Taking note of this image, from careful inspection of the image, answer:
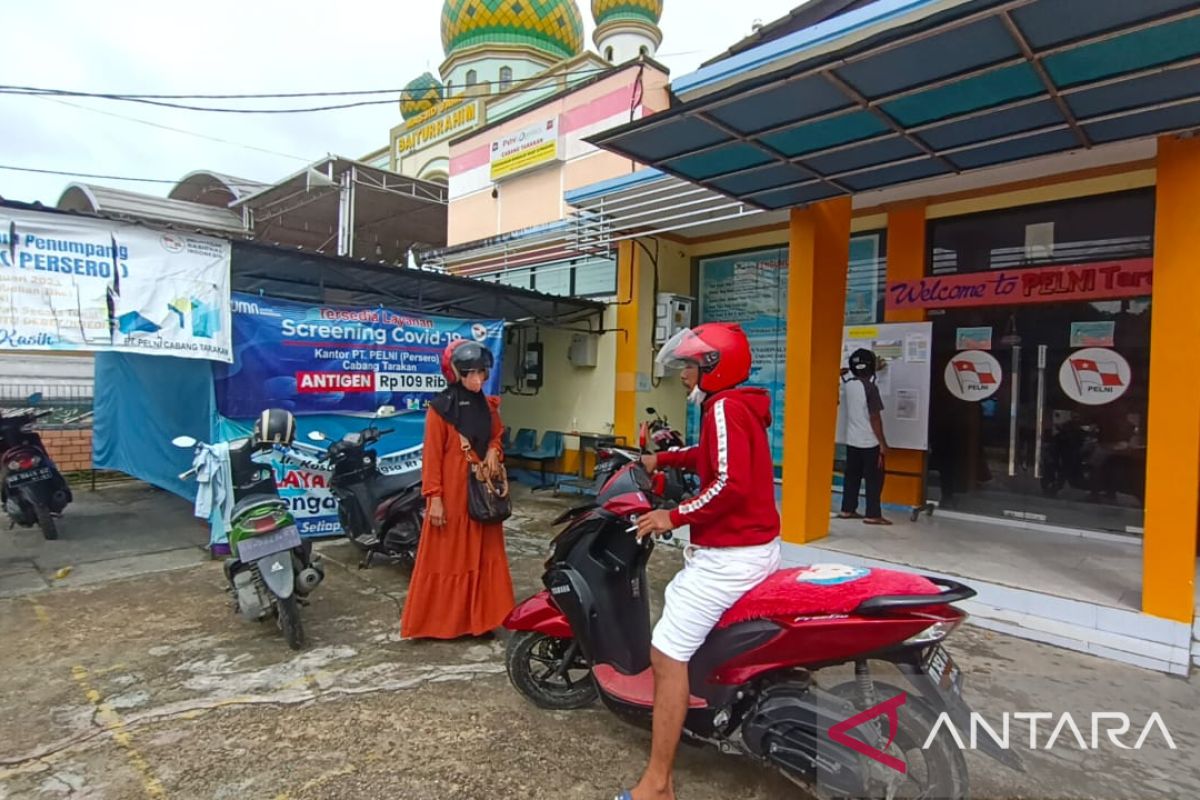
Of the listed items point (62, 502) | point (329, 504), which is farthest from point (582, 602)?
point (62, 502)

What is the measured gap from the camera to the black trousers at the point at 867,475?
6.01 m

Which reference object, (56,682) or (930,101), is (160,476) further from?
(930,101)

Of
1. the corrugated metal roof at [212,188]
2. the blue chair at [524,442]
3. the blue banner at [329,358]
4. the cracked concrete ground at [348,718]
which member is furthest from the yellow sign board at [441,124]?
the cracked concrete ground at [348,718]

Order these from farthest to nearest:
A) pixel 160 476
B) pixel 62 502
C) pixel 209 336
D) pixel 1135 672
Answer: pixel 160 476 → pixel 62 502 → pixel 209 336 → pixel 1135 672

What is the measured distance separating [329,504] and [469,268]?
5571 mm

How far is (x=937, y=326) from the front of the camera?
654 cm

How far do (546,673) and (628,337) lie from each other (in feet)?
19.2

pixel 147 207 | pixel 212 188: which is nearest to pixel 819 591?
pixel 147 207

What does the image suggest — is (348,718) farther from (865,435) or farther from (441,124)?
(441,124)

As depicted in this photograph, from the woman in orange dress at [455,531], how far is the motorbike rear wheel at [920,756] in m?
2.24

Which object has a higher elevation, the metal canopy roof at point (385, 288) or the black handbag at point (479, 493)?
the metal canopy roof at point (385, 288)

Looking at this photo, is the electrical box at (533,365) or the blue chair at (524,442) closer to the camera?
the blue chair at (524,442)

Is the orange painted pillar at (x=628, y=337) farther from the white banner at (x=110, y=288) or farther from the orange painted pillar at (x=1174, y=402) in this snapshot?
the orange painted pillar at (x=1174, y=402)

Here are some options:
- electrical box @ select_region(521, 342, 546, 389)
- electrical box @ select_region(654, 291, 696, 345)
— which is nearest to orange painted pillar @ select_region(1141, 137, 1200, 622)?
electrical box @ select_region(654, 291, 696, 345)
